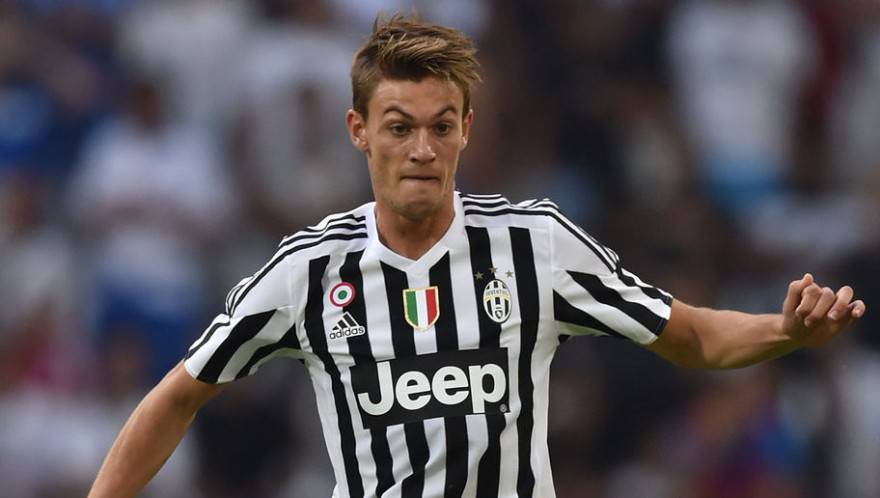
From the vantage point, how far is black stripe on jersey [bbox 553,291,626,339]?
386 centimetres

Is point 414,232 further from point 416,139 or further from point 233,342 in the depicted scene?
point 233,342

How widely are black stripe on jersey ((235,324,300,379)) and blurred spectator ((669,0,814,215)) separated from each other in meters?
4.36

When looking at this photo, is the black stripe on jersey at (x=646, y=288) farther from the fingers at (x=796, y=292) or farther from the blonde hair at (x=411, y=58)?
the blonde hair at (x=411, y=58)

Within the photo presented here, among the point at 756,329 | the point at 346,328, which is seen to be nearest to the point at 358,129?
the point at 346,328

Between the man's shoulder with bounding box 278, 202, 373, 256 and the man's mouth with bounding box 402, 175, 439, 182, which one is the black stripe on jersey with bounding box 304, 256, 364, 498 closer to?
the man's shoulder with bounding box 278, 202, 373, 256

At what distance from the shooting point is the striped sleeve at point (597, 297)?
3846 millimetres

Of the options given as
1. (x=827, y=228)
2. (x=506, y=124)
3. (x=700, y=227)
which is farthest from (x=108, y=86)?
(x=827, y=228)

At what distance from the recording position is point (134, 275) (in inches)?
297

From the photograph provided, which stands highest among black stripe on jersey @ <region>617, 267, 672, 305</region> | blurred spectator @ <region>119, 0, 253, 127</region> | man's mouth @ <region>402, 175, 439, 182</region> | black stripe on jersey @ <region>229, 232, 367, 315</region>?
blurred spectator @ <region>119, 0, 253, 127</region>

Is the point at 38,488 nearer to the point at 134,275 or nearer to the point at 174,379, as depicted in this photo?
the point at 134,275

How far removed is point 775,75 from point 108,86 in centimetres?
357

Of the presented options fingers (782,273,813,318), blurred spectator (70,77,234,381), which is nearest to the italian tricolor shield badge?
fingers (782,273,813,318)

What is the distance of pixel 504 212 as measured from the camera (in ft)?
13.0

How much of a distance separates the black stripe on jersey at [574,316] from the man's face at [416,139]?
397mm
